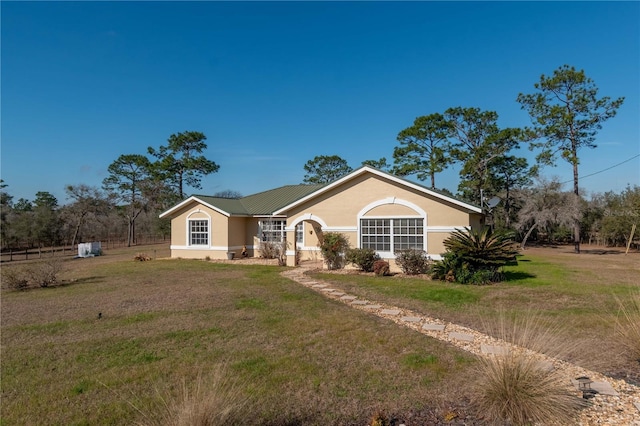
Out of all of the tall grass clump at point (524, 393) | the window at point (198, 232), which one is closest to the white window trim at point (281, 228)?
the window at point (198, 232)

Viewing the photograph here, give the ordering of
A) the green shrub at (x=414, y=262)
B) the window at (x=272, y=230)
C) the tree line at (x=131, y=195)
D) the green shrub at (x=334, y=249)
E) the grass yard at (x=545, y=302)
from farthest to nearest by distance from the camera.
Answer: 1. the tree line at (x=131, y=195)
2. the window at (x=272, y=230)
3. the green shrub at (x=334, y=249)
4. the green shrub at (x=414, y=262)
5. the grass yard at (x=545, y=302)

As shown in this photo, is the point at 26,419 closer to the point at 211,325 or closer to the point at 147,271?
the point at 211,325

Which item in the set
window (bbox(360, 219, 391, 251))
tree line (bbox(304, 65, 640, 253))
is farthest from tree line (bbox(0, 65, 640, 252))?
window (bbox(360, 219, 391, 251))

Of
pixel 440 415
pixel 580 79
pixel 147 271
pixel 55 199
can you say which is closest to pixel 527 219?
pixel 580 79

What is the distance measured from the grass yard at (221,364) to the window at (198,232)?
1239 centimetres

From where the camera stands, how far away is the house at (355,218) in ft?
49.6

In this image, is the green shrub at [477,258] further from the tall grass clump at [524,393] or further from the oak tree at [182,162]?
the oak tree at [182,162]

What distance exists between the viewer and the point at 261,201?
81.8 ft

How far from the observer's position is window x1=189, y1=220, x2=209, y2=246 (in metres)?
22.6

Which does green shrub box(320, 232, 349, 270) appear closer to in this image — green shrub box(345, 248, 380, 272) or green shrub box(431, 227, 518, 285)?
green shrub box(345, 248, 380, 272)

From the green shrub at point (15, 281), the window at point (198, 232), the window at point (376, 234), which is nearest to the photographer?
the green shrub at point (15, 281)

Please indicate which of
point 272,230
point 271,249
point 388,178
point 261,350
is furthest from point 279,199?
point 261,350

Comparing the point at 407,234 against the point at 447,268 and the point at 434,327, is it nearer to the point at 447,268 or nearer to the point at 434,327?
the point at 447,268

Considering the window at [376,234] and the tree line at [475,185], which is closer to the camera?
the window at [376,234]
